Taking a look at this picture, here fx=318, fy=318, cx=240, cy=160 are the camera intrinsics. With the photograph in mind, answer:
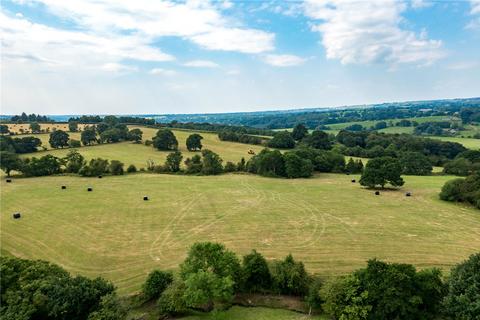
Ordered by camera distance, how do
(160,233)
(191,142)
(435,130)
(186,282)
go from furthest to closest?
(435,130), (191,142), (160,233), (186,282)

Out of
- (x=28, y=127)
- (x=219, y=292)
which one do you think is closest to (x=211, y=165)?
(x=219, y=292)

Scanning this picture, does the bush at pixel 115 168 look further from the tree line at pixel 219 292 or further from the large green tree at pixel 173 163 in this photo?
the tree line at pixel 219 292

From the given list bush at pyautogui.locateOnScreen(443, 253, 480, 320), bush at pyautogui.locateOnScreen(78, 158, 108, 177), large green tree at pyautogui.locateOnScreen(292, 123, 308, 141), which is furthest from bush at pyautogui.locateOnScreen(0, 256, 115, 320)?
large green tree at pyautogui.locateOnScreen(292, 123, 308, 141)

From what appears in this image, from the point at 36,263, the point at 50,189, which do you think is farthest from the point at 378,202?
the point at 50,189

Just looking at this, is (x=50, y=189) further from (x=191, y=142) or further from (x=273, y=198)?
(x=191, y=142)

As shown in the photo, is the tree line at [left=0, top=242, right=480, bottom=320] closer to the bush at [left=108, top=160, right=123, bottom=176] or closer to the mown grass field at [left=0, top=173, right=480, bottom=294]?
the mown grass field at [left=0, top=173, right=480, bottom=294]

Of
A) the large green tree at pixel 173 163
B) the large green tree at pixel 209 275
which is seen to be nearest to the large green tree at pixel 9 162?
the large green tree at pixel 173 163

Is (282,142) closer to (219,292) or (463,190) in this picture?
(463,190)
